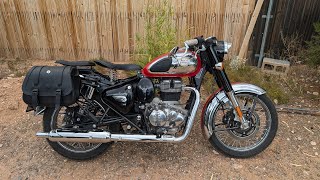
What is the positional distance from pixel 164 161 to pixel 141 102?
0.72 meters

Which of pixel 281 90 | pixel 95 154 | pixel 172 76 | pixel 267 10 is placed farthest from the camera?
pixel 267 10

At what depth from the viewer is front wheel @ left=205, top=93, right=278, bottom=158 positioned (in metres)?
3.08

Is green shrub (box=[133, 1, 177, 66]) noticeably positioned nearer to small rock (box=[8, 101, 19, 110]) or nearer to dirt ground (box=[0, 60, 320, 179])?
dirt ground (box=[0, 60, 320, 179])

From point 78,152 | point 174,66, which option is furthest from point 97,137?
point 174,66

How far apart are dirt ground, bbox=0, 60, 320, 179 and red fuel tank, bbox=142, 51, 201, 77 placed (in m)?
0.94

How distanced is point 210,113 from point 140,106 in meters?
0.71

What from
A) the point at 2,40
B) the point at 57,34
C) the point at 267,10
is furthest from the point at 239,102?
the point at 2,40

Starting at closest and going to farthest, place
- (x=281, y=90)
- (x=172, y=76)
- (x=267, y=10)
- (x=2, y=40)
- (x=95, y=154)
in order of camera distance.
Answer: (x=172, y=76) < (x=95, y=154) < (x=281, y=90) < (x=267, y=10) < (x=2, y=40)

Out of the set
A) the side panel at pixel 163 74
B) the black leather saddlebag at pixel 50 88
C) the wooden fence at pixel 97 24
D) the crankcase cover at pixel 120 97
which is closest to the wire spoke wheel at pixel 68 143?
the black leather saddlebag at pixel 50 88

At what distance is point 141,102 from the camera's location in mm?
2939

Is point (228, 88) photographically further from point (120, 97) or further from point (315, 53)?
point (315, 53)

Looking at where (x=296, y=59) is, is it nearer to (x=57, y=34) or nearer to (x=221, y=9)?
(x=221, y=9)

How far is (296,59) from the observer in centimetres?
521

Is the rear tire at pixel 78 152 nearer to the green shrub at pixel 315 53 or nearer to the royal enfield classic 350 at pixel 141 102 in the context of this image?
the royal enfield classic 350 at pixel 141 102
